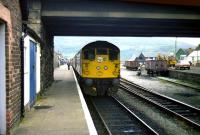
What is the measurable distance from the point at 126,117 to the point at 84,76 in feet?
20.5

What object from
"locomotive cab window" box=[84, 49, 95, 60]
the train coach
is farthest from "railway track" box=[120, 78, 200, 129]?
"locomotive cab window" box=[84, 49, 95, 60]

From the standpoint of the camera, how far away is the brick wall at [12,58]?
24.9 ft

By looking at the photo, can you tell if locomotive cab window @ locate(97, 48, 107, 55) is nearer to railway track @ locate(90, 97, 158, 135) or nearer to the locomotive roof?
the locomotive roof

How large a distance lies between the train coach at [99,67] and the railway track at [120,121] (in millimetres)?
1542

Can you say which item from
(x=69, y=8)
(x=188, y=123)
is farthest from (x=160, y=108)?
(x=69, y=8)

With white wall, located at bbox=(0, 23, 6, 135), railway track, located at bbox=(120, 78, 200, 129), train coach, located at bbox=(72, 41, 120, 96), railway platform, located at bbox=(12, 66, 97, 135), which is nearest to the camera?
white wall, located at bbox=(0, 23, 6, 135)

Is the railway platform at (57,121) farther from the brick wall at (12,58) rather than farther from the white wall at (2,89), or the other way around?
the white wall at (2,89)

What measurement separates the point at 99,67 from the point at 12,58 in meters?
12.9

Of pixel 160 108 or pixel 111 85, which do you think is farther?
pixel 111 85

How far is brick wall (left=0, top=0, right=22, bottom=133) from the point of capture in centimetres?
759

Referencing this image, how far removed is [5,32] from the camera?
7539 mm

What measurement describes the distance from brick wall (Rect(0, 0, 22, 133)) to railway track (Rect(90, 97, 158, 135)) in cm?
366

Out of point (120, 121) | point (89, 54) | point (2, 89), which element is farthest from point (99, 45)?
point (2, 89)

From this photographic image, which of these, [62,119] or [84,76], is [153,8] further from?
[62,119]
